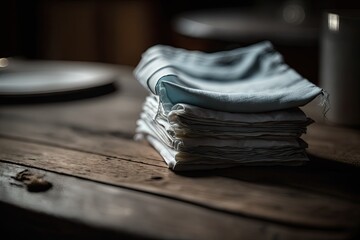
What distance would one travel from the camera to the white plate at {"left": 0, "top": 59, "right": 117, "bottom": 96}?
3.93 feet

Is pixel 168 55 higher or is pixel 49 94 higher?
pixel 168 55

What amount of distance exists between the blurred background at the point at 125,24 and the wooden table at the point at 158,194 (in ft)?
4.01

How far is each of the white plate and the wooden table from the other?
0.99 ft

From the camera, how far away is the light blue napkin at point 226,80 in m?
0.72

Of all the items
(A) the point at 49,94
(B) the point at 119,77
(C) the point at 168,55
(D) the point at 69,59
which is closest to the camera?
(C) the point at 168,55

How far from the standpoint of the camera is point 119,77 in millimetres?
1480

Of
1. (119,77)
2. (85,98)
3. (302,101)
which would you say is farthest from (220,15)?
(302,101)

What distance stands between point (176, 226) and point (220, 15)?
1.92 meters

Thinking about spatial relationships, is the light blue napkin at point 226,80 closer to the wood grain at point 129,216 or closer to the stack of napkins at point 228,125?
the stack of napkins at point 228,125

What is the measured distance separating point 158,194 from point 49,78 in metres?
0.78

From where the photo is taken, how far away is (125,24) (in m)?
2.68

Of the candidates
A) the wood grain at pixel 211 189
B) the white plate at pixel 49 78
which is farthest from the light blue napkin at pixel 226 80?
the white plate at pixel 49 78

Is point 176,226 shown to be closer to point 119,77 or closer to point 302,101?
point 302,101

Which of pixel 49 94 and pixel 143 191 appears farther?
pixel 49 94
